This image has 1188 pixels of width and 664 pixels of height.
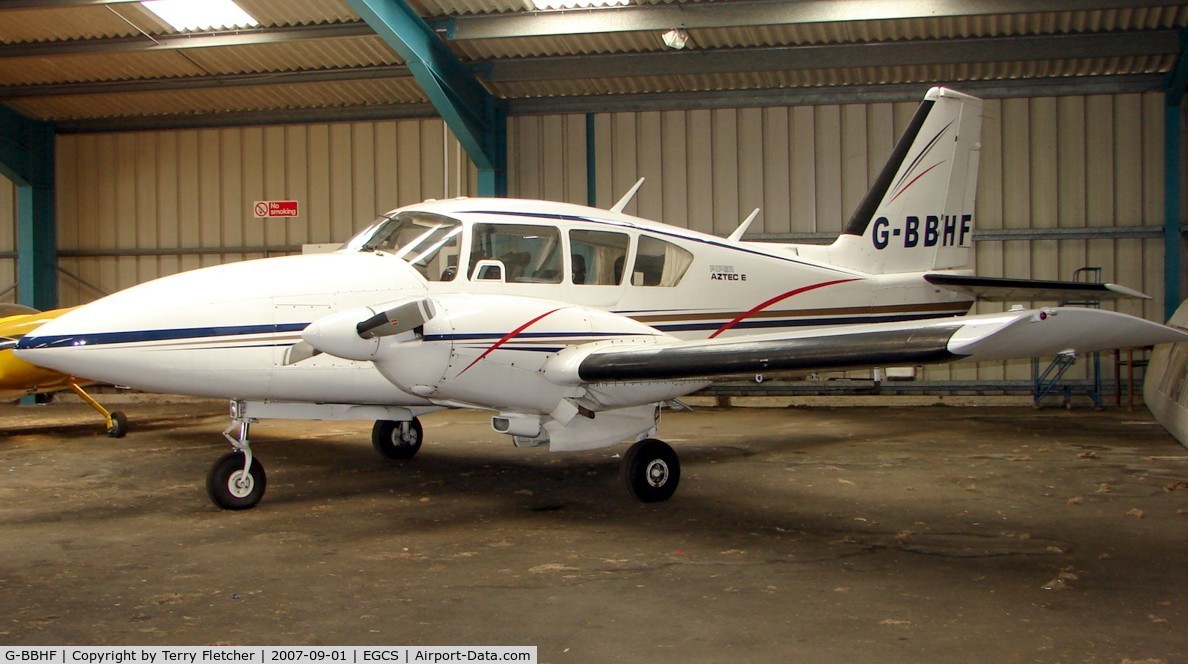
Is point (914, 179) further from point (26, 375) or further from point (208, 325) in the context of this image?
point (26, 375)

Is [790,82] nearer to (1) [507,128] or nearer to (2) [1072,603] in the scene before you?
(1) [507,128]

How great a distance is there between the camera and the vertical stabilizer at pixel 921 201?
10.5 m

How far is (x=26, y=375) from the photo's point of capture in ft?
36.5

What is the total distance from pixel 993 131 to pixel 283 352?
12.6 meters

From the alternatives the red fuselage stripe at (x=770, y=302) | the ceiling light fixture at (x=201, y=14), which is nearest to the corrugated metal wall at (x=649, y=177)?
the ceiling light fixture at (x=201, y=14)

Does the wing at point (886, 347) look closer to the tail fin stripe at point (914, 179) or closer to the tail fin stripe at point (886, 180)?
the tail fin stripe at point (886, 180)

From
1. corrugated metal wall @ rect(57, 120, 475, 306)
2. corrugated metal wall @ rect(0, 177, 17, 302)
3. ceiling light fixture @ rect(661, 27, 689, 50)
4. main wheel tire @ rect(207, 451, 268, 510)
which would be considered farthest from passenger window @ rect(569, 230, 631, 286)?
corrugated metal wall @ rect(0, 177, 17, 302)

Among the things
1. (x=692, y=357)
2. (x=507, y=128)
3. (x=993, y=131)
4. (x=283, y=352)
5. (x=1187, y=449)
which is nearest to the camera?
(x=692, y=357)

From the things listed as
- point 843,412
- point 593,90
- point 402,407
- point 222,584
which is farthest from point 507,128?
point 222,584

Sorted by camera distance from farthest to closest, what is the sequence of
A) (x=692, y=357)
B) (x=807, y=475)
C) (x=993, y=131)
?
1. (x=993, y=131)
2. (x=807, y=475)
3. (x=692, y=357)

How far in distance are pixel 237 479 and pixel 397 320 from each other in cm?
211

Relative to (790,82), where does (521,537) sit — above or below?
below

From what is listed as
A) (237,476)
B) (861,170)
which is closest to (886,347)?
(237,476)

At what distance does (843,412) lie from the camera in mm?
14484
